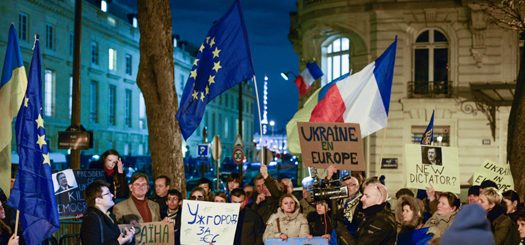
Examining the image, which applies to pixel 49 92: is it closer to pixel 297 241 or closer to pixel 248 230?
pixel 248 230

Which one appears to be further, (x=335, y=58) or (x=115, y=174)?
(x=335, y=58)

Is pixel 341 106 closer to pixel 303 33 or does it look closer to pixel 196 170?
pixel 303 33

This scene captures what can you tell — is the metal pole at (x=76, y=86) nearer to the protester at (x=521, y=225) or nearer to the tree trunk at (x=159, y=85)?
the tree trunk at (x=159, y=85)

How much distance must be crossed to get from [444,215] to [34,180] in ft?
13.7

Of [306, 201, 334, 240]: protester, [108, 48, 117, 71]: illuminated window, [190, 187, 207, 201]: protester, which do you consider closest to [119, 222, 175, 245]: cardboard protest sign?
[190, 187, 207, 201]: protester

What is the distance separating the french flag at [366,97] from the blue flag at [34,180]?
17.6ft

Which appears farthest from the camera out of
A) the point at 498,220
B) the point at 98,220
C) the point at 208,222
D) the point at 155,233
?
the point at 208,222

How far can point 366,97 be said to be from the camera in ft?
40.3

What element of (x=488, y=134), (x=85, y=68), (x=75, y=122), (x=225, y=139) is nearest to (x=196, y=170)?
(x=85, y=68)

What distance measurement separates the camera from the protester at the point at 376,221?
7.61 metres

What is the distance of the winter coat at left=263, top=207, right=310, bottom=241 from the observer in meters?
9.55

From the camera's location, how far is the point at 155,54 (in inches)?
568

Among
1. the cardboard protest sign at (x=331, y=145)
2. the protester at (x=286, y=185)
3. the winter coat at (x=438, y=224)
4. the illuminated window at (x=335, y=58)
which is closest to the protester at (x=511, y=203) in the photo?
the winter coat at (x=438, y=224)

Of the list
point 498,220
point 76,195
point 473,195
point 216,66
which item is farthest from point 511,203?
point 76,195
